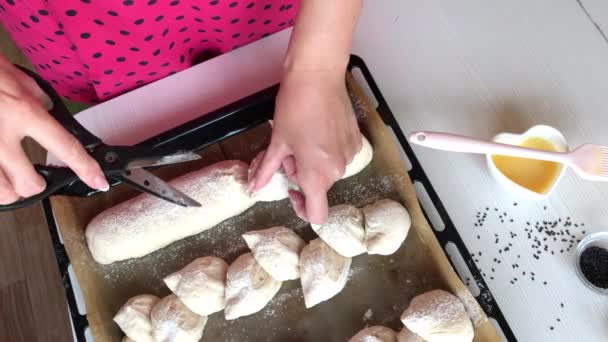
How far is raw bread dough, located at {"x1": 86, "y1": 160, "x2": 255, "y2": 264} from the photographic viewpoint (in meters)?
0.98

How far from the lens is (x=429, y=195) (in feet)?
3.23

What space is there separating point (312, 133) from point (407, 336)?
16.0 inches

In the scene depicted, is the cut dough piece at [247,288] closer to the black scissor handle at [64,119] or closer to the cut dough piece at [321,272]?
the cut dough piece at [321,272]

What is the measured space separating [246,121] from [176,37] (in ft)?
0.69

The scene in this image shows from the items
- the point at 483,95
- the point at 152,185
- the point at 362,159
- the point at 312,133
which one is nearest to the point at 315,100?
the point at 312,133

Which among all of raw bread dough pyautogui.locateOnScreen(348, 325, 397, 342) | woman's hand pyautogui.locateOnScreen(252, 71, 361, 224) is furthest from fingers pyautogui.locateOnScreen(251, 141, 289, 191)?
raw bread dough pyautogui.locateOnScreen(348, 325, 397, 342)

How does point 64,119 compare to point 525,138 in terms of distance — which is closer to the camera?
point 64,119

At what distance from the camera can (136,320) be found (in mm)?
946

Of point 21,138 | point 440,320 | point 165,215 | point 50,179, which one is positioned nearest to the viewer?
point 21,138

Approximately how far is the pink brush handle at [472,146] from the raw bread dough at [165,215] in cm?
35

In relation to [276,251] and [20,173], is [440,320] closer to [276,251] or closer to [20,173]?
[276,251]

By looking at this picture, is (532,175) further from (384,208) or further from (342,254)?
(342,254)

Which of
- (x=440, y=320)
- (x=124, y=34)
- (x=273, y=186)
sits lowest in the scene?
(x=440, y=320)

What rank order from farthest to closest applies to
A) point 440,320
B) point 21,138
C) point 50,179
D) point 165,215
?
1. point 165,215
2. point 440,320
3. point 50,179
4. point 21,138
